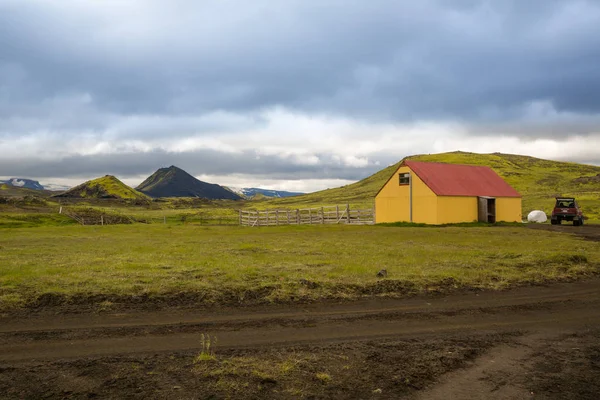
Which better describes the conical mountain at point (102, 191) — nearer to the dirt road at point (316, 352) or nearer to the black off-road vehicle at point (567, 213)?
the black off-road vehicle at point (567, 213)

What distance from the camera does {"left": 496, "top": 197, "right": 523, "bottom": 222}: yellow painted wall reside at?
48781 mm

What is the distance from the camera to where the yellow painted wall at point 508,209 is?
48.8 m

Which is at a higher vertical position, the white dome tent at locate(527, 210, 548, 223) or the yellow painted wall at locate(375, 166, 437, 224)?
the yellow painted wall at locate(375, 166, 437, 224)

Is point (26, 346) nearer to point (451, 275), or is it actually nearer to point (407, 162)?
point (451, 275)

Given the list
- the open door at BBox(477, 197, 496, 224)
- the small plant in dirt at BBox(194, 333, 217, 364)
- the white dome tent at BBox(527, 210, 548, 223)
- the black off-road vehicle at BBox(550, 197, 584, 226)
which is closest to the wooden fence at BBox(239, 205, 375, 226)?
the open door at BBox(477, 197, 496, 224)

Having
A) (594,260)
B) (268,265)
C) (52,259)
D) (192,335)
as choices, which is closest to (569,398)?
(192,335)

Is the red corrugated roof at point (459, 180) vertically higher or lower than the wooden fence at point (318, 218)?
higher

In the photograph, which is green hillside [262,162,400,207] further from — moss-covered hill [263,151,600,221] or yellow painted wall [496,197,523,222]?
yellow painted wall [496,197,523,222]

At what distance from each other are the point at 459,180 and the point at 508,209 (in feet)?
22.1

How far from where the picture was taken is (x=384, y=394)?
245 inches

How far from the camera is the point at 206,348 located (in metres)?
7.91

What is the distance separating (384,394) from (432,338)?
2.74m

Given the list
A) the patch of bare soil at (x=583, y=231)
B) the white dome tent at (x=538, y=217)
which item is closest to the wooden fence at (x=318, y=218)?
the patch of bare soil at (x=583, y=231)

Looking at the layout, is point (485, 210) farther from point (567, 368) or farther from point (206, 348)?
point (206, 348)
